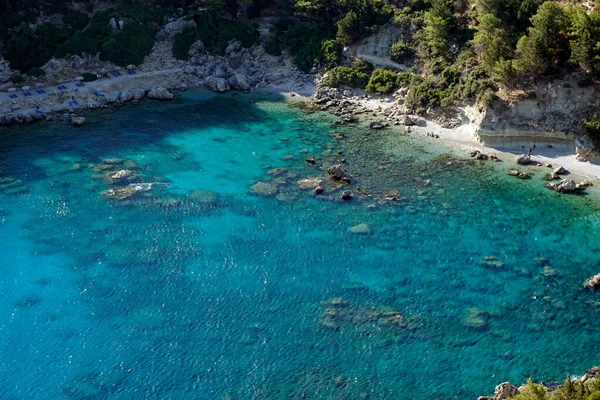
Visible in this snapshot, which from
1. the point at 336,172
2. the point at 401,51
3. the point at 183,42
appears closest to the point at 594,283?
the point at 336,172

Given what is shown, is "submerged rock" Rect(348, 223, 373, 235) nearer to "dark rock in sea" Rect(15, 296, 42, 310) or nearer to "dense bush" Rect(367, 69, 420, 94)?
"dark rock in sea" Rect(15, 296, 42, 310)

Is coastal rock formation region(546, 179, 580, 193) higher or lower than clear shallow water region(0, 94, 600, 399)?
higher

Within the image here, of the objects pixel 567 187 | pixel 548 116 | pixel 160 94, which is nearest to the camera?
pixel 567 187

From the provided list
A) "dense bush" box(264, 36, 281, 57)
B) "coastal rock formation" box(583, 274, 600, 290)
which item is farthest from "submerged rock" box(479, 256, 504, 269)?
"dense bush" box(264, 36, 281, 57)

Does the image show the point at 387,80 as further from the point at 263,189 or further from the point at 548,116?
the point at 263,189

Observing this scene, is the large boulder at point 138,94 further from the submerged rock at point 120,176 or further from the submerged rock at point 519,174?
the submerged rock at point 519,174

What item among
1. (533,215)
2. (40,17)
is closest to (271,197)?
(533,215)
